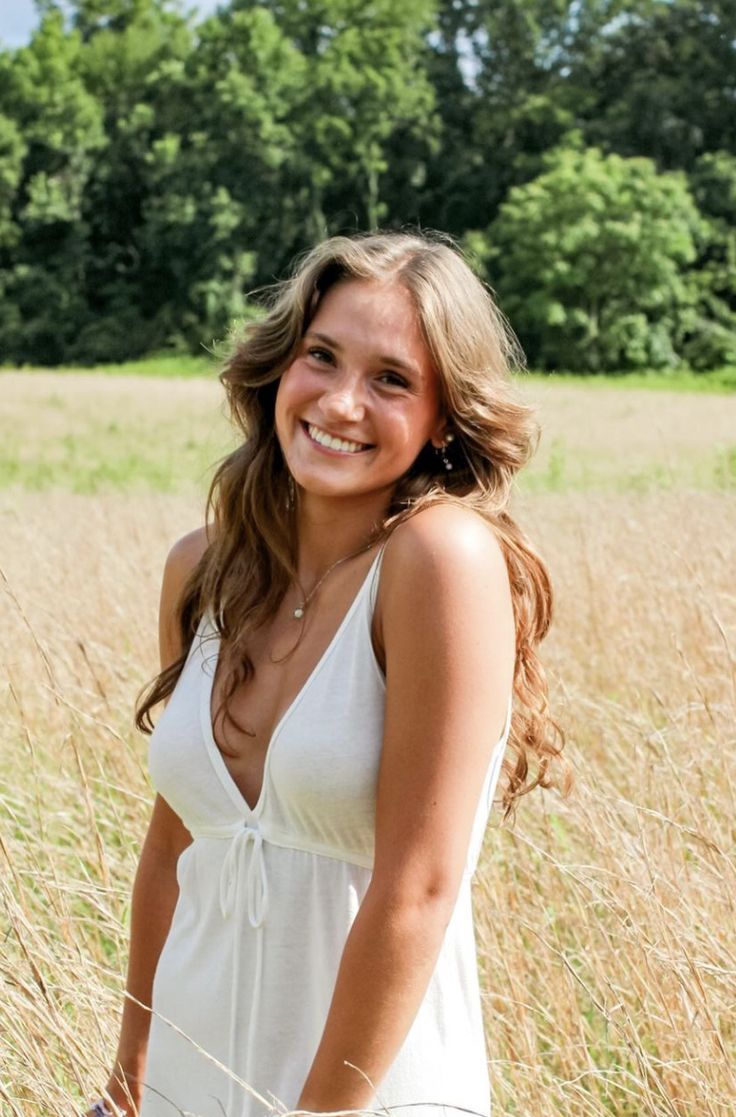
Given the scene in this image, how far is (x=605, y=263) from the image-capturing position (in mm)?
46719

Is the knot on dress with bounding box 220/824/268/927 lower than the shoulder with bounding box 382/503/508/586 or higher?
lower

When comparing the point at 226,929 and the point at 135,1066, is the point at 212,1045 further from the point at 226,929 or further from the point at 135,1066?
the point at 135,1066

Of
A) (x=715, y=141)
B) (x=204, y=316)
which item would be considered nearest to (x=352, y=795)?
(x=204, y=316)

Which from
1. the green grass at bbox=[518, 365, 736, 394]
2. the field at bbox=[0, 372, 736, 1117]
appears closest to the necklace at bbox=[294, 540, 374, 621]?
the field at bbox=[0, 372, 736, 1117]

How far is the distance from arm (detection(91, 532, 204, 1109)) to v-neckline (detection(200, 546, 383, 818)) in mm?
258

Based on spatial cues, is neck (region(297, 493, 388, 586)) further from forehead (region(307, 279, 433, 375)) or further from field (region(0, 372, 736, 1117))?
field (region(0, 372, 736, 1117))

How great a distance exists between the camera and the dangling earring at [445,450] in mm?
1716

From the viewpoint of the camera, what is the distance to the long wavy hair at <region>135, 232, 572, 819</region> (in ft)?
5.41

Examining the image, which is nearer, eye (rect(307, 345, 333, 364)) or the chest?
the chest

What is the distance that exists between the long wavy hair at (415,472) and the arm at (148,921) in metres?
0.14

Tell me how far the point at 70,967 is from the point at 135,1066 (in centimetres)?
18

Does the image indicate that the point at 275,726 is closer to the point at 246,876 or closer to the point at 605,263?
the point at 246,876

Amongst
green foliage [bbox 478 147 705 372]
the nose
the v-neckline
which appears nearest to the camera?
the v-neckline

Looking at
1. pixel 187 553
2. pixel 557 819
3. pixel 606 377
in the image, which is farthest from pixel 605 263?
pixel 187 553
